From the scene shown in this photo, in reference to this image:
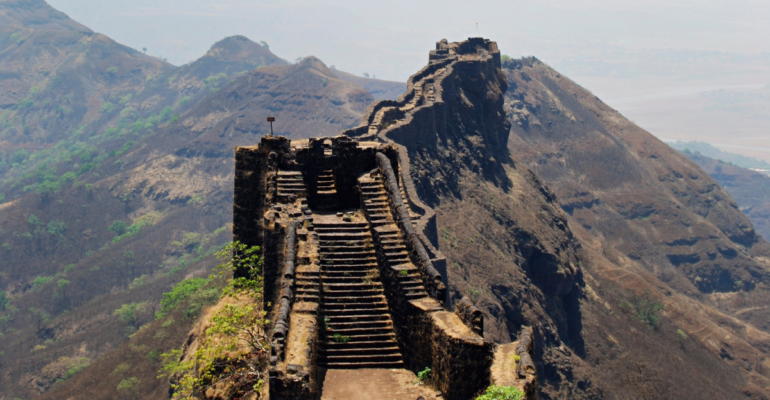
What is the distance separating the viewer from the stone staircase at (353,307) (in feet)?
67.5

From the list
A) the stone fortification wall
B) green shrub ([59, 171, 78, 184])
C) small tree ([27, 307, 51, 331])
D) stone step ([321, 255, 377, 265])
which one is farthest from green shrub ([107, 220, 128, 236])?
stone step ([321, 255, 377, 265])

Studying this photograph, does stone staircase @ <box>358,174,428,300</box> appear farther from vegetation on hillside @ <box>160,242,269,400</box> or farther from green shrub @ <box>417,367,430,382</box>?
vegetation on hillside @ <box>160,242,269,400</box>

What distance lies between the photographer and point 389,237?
2294cm

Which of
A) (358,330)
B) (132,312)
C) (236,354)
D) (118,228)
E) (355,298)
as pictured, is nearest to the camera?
(358,330)

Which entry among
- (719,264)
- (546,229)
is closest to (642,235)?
(719,264)

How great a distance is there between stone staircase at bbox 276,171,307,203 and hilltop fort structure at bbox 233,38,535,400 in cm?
3

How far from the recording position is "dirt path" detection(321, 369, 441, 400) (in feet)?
61.6

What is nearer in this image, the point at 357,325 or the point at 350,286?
the point at 357,325

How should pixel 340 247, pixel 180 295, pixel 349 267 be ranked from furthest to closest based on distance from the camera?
pixel 180 295, pixel 340 247, pixel 349 267

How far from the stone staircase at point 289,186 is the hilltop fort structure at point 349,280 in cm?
3

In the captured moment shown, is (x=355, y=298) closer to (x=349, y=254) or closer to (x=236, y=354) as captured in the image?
(x=349, y=254)

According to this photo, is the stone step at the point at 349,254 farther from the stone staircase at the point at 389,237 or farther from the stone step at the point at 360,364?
the stone step at the point at 360,364

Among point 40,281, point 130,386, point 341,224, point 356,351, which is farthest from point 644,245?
point 356,351

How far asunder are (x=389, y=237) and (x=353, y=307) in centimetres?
237
